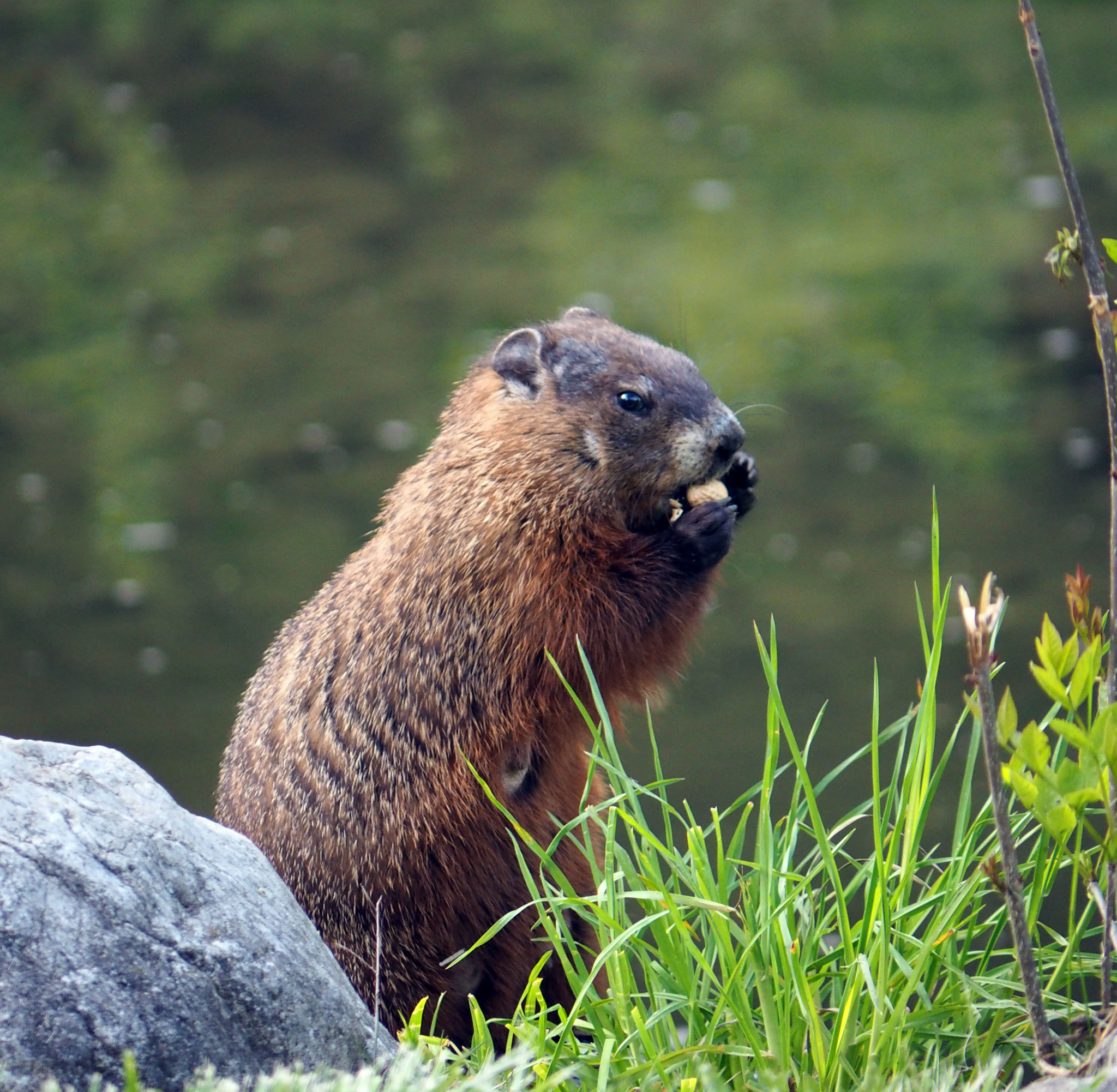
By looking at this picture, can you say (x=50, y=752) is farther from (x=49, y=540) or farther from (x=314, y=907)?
(x=49, y=540)

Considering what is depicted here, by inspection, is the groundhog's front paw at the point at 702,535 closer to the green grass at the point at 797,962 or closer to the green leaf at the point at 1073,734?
the green grass at the point at 797,962

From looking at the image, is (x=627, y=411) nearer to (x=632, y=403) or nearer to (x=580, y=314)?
(x=632, y=403)

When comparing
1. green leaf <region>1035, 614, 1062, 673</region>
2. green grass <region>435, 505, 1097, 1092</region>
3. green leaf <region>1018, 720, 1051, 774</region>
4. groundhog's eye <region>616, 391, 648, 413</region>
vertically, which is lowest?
green grass <region>435, 505, 1097, 1092</region>

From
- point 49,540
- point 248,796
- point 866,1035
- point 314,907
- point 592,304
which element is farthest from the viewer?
point 592,304

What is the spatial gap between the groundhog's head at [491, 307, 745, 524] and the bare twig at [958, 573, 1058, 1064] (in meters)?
1.50

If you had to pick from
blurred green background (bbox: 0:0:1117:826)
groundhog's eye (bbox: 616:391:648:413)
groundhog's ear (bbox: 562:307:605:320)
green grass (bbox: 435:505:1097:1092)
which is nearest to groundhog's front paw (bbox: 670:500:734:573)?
groundhog's eye (bbox: 616:391:648:413)

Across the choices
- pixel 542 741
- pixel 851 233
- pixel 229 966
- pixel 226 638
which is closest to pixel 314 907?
pixel 542 741

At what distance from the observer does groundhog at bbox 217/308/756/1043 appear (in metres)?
3.53

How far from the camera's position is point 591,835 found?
12.9ft

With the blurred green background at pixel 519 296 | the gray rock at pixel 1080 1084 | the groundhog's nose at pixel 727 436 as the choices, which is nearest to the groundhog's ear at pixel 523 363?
the groundhog's nose at pixel 727 436

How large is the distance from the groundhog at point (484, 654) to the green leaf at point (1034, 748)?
147 cm

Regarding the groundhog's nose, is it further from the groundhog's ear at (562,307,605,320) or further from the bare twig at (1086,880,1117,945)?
the bare twig at (1086,880,1117,945)

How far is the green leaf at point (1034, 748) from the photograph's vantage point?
2.24m

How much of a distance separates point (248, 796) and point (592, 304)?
746cm
